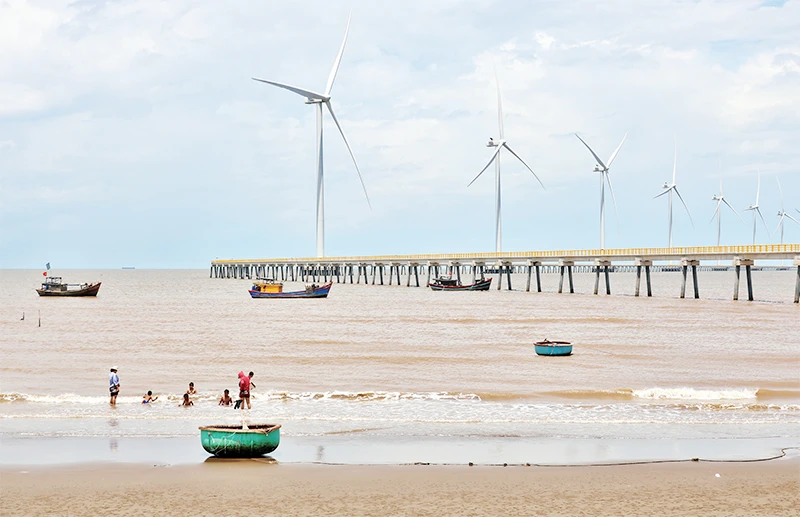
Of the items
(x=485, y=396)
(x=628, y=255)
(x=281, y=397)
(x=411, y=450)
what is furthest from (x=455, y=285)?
(x=411, y=450)

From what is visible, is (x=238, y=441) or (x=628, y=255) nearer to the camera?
(x=238, y=441)

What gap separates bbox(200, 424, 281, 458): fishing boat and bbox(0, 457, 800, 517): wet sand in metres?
0.37

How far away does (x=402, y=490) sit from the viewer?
16.8 metres

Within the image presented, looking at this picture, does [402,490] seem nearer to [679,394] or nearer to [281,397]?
[281,397]

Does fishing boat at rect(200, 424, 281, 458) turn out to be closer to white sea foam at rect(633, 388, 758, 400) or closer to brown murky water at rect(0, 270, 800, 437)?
brown murky water at rect(0, 270, 800, 437)

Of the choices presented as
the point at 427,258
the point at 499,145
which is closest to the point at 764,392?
the point at 499,145

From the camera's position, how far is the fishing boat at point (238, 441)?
19.3m

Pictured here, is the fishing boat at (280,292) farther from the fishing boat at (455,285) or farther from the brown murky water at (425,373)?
the brown murky water at (425,373)

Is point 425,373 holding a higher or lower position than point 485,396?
higher

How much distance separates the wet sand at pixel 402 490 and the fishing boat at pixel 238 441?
0.37 m

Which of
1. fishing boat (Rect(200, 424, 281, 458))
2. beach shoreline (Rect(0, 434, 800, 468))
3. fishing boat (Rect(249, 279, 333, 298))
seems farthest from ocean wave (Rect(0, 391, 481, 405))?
fishing boat (Rect(249, 279, 333, 298))

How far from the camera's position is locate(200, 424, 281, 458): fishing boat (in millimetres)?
19312

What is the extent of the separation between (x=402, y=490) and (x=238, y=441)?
445cm

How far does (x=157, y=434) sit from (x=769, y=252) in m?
70.7
